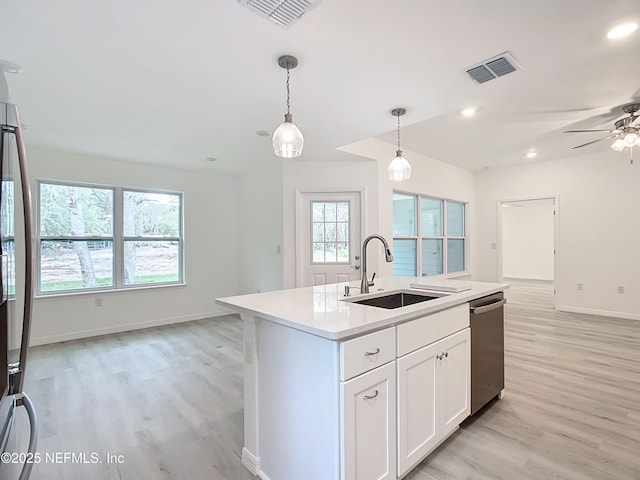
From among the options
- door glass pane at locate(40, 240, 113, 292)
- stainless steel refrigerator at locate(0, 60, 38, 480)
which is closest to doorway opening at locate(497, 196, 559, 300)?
door glass pane at locate(40, 240, 113, 292)

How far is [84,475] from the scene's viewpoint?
1.79m

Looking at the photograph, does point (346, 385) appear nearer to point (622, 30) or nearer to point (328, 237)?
point (622, 30)

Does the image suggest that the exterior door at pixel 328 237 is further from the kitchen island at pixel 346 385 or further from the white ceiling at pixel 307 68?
the kitchen island at pixel 346 385

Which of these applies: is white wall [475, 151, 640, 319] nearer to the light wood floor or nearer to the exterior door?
the light wood floor

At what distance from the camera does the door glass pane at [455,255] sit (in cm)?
628

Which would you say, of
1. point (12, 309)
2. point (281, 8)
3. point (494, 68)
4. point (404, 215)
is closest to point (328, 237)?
point (404, 215)

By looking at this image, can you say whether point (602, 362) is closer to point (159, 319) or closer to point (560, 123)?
point (560, 123)

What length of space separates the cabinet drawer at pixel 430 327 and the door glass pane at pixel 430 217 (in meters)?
3.64

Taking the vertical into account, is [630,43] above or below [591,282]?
above

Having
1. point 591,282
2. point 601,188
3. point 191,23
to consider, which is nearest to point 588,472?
point 191,23

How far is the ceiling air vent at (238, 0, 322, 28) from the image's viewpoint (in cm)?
160

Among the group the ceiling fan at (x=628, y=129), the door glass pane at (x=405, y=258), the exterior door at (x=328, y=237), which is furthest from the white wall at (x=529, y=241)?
the exterior door at (x=328, y=237)

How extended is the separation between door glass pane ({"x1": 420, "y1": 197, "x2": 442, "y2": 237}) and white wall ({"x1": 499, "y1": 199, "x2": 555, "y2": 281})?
4.36 meters

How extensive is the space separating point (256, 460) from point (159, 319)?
385 centimetres
